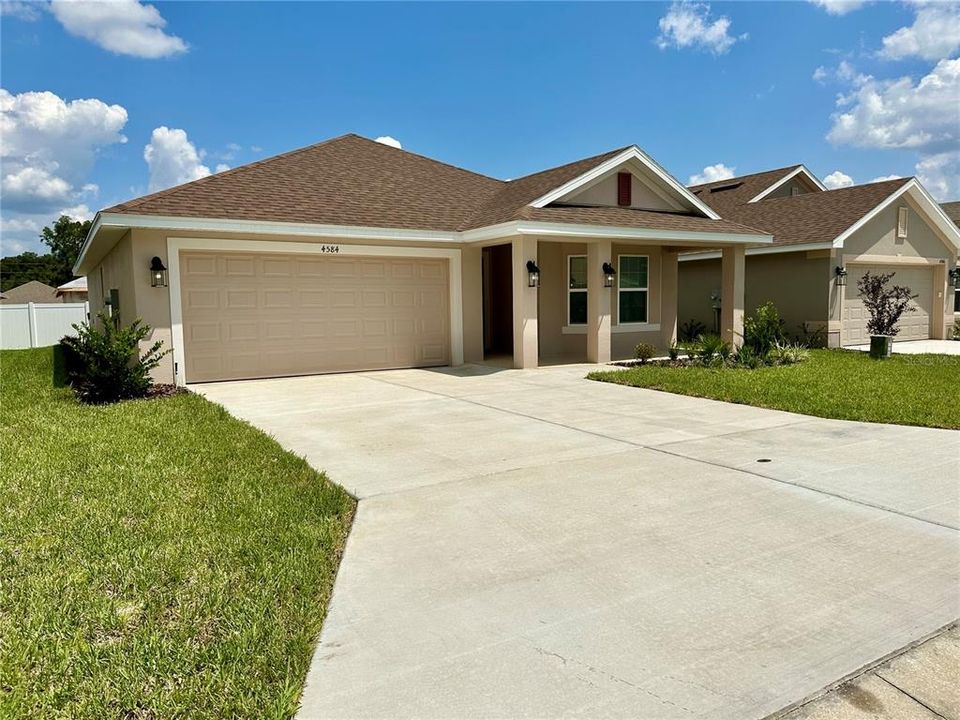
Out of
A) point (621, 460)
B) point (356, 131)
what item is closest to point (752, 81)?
point (356, 131)

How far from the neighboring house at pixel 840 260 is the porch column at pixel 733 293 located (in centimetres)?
257

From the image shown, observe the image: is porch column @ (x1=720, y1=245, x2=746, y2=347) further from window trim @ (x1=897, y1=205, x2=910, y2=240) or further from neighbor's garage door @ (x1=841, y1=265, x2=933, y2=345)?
window trim @ (x1=897, y1=205, x2=910, y2=240)

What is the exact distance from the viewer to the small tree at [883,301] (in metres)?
19.1

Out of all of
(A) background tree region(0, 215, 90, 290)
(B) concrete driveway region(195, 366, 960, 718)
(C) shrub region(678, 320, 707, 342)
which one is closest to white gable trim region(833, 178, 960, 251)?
(C) shrub region(678, 320, 707, 342)

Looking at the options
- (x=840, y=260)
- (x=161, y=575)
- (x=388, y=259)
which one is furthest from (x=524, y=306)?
(x=840, y=260)

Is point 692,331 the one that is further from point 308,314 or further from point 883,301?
point 308,314

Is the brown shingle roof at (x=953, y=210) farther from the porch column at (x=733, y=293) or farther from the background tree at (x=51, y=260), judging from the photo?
the background tree at (x=51, y=260)

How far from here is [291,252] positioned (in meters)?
12.5

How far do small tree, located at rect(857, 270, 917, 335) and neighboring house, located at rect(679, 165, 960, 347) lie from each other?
0.79 feet

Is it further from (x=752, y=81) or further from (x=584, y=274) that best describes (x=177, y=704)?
(x=752, y=81)

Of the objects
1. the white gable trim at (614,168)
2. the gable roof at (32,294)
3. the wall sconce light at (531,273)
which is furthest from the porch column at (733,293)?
the gable roof at (32,294)

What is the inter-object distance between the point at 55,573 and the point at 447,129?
2267 cm

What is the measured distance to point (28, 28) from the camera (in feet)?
42.8

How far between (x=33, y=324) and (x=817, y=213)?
27168mm
